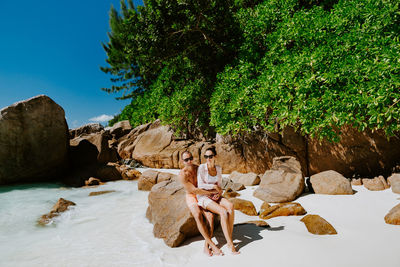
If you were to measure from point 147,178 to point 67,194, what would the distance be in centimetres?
341

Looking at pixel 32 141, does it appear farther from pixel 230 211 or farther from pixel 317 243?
pixel 317 243

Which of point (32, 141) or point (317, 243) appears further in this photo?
point (32, 141)

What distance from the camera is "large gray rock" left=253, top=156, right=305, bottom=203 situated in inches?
210

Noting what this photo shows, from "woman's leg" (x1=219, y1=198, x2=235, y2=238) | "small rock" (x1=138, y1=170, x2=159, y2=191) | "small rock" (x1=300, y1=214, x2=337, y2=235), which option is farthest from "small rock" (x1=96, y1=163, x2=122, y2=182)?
"small rock" (x1=300, y1=214, x2=337, y2=235)

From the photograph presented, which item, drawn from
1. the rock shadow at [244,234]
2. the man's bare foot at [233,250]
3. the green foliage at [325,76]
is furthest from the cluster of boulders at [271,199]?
the green foliage at [325,76]

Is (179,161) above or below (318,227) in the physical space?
above

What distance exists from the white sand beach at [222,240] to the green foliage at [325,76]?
1.82 metres

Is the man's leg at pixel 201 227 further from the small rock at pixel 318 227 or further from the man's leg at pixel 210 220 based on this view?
the small rock at pixel 318 227

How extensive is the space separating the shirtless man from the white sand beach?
0.17m

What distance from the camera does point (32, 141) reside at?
33.9 feet

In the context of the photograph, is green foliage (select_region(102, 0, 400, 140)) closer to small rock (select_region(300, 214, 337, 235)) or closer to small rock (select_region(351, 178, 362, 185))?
small rock (select_region(351, 178, 362, 185))

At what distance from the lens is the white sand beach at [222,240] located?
2.97 metres

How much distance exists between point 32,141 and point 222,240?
11.0 m

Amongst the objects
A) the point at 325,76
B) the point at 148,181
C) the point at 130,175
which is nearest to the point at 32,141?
the point at 130,175
